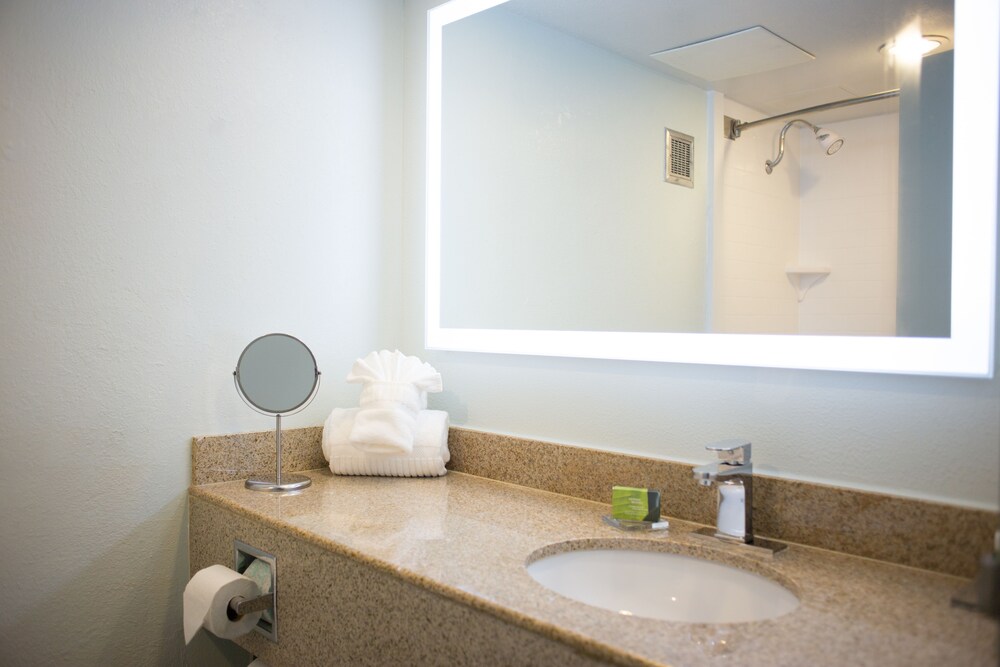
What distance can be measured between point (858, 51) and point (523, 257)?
0.82m

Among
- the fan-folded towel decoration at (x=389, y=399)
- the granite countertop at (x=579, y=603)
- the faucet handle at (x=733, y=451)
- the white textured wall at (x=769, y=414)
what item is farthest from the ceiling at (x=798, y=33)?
the fan-folded towel decoration at (x=389, y=399)

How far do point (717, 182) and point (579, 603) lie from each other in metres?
0.79

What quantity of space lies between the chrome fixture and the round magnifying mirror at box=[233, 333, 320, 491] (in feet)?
2.89

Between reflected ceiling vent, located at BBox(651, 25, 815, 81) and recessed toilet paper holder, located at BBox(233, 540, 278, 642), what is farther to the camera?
recessed toilet paper holder, located at BBox(233, 540, 278, 642)

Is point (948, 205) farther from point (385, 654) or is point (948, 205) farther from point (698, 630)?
point (385, 654)

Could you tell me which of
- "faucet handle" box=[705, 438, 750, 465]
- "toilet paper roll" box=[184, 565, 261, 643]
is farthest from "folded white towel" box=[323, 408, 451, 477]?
"faucet handle" box=[705, 438, 750, 465]

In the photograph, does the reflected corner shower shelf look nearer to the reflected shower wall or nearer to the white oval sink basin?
the reflected shower wall

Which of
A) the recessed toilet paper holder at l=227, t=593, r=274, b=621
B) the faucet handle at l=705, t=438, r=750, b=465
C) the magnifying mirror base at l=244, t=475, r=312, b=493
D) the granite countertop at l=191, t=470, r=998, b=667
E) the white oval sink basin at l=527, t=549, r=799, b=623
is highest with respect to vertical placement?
the faucet handle at l=705, t=438, r=750, b=465

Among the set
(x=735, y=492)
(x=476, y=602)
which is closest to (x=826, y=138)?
(x=735, y=492)

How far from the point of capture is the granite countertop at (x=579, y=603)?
86cm

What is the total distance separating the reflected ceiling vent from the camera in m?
1.29

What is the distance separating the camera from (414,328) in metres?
2.03

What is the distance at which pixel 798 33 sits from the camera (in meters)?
1.27

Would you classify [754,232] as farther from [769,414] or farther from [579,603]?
[579,603]
